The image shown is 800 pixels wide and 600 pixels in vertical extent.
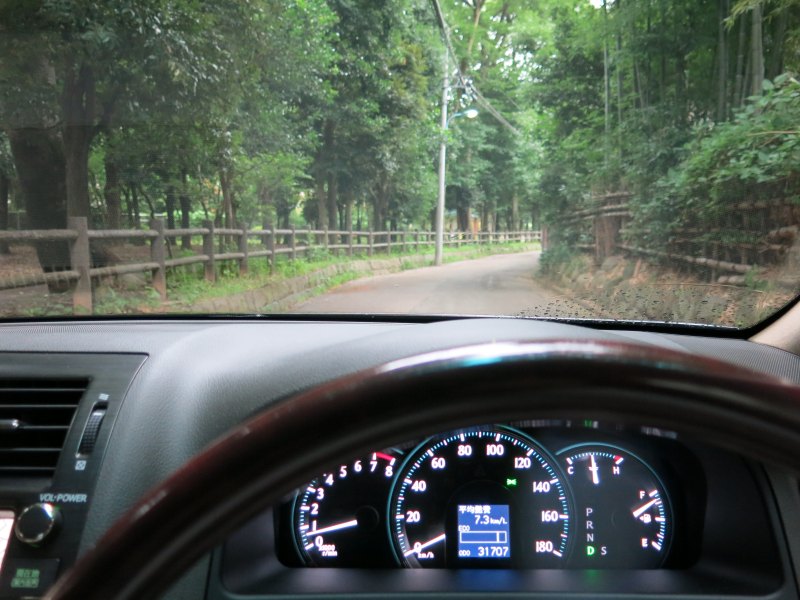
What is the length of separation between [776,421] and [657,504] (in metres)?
1.52

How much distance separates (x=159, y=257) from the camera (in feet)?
11.9

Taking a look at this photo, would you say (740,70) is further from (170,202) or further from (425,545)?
(170,202)

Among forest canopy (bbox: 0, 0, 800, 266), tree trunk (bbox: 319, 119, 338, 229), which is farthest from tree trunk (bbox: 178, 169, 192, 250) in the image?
tree trunk (bbox: 319, 119, 338, 229)

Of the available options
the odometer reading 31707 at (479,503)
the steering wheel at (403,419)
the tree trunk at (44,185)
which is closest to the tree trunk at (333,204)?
the tree trunk at (44,185)

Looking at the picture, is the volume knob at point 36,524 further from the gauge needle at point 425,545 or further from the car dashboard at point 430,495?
the gauge needle at point 425,545

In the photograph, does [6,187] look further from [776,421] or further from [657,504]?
[776,421]

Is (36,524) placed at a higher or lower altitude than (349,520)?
higher

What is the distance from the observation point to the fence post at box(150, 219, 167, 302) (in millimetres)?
3572

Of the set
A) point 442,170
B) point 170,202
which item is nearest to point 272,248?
point 170,202

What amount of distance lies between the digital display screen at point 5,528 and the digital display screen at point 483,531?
1336mm

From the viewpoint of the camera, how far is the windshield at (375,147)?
3.06 metres

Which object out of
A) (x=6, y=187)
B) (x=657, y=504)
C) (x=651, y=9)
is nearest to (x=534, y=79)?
(x=651, y=9)

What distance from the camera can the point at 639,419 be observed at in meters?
1.03

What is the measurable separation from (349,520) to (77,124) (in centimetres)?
217
